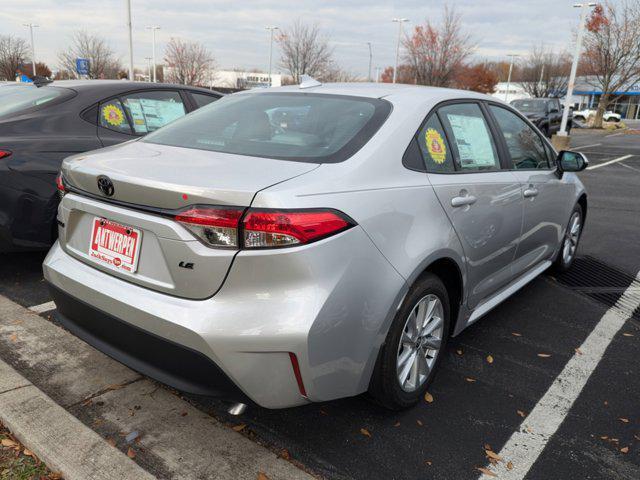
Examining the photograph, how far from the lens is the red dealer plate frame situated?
2.17 meters

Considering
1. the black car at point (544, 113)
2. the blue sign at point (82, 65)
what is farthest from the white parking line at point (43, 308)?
the blue sign at point (82, 65)

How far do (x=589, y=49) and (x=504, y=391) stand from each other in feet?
114

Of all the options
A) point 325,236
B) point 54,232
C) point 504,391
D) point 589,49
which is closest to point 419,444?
point 504,391

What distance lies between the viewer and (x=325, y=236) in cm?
198

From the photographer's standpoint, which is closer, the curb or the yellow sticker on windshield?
the curb

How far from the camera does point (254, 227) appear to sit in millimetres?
1914

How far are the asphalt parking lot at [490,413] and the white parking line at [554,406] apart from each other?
0.02 meters

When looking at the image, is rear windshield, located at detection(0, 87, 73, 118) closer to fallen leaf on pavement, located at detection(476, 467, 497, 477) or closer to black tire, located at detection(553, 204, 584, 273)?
fallen leaf on pavement, located at detection(476, 467, 497, 477)

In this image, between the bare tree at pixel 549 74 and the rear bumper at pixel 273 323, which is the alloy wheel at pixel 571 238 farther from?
the bare tree at pixel 549 74

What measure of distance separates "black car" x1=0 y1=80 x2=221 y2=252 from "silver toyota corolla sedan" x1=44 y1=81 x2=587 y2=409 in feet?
4.80

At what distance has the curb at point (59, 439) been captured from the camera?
2.13 m

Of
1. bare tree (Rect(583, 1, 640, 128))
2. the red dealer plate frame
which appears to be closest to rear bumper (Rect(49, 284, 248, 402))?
the red dealer plate frame

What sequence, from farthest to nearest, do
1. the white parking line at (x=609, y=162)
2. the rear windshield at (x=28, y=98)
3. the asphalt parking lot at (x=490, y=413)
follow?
the white parking line at (x=609, y=162)
the rear windshield at (x=28, y=98)
the asphalt parking lot at (x=490, y=413)

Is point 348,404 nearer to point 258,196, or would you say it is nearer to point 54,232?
point 258,196
